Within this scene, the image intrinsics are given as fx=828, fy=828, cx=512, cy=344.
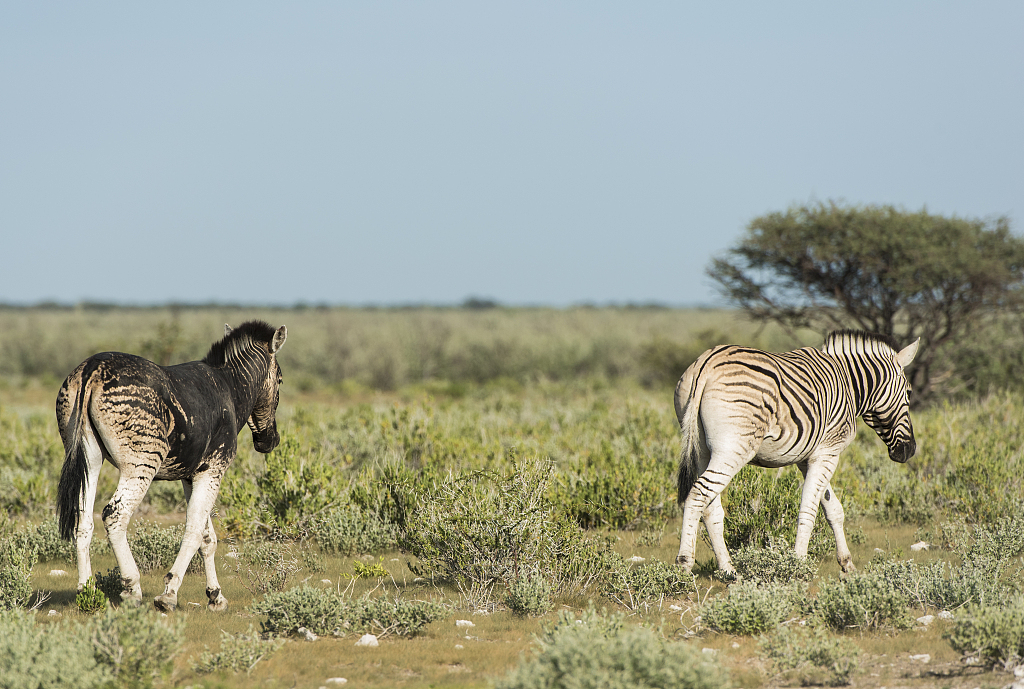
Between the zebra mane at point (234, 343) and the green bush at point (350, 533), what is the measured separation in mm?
2708

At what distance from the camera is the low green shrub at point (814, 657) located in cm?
488

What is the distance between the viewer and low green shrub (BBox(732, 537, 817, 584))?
6.82 meters

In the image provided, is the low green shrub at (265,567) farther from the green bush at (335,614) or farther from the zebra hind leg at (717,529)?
the zebra hind leg at (717,529)

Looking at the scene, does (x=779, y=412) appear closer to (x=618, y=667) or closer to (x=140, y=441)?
(x=618, y=667)

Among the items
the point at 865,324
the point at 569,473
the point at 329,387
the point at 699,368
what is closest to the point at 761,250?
the point at 865,324

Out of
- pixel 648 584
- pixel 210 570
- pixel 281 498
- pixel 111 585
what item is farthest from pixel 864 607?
pixel 281 498

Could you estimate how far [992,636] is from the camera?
16.0 feet

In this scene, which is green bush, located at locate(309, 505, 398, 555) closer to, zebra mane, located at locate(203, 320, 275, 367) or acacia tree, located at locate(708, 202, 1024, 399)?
zebra mane, located at locate(203, 320, 275, 367)

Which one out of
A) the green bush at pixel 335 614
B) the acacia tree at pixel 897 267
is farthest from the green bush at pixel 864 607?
the acacia tree at pixel 897 267

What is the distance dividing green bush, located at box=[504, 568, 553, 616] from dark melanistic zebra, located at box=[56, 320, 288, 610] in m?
2.25

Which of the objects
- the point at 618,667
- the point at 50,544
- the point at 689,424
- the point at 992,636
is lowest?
the point at 50,544

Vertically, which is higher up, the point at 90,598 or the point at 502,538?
the point at 502,538

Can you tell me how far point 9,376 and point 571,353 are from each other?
81.7ft

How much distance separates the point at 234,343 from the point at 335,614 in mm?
2333
